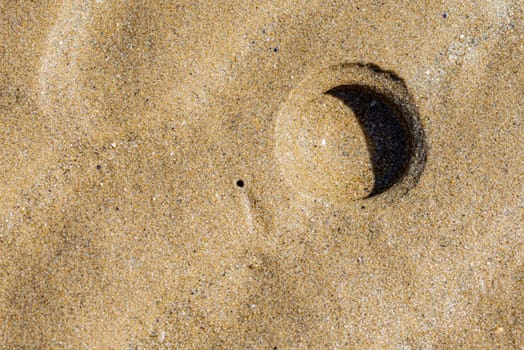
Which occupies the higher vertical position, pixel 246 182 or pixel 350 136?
pixel 350 136

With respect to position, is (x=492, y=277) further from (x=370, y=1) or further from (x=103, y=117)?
(x=103, y=117)

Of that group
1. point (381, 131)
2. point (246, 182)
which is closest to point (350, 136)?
point (381, 131)

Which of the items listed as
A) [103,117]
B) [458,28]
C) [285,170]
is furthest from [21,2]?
[458,28]

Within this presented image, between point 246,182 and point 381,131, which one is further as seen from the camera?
point 381,131

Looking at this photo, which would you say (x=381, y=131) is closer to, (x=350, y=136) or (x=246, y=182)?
(x=350, y=136)

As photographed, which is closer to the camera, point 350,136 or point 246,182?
point 246,182

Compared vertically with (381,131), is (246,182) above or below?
below
